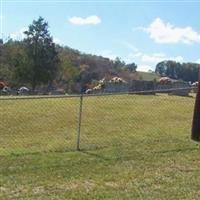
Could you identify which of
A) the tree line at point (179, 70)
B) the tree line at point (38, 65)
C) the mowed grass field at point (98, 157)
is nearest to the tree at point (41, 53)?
the tree line at point (38, 65)

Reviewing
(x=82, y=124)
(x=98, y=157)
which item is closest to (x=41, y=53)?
(x=82, y=124)

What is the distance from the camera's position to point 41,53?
70.0m

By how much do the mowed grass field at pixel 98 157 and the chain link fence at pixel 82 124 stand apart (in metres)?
0.02

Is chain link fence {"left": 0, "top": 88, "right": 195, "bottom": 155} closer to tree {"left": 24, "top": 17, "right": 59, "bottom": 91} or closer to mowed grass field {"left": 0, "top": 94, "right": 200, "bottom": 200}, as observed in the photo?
mowed grass field {"left": 0, "top": 94, "right": 200, "bottom": 200}

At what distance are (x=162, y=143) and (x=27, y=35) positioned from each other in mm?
62134

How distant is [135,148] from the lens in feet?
35.4

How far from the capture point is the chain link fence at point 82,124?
11.1 metres

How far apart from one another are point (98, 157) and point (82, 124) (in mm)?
4842

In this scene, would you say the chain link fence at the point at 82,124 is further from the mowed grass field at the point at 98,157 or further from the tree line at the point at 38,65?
the tree line at the point at 38,65

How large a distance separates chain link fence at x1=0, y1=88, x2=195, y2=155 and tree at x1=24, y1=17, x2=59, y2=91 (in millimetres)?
47850

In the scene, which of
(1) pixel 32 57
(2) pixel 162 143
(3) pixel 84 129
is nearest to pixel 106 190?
(2) pixel 162 143

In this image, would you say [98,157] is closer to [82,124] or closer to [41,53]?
[82,124]

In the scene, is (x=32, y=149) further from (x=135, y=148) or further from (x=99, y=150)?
(x=135, y=148)

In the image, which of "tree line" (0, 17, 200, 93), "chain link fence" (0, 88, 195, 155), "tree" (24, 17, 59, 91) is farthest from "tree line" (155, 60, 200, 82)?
"chain link fence" (0, 88, 195, 155)
